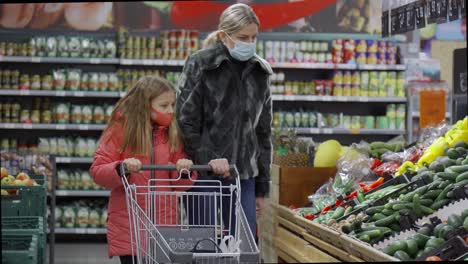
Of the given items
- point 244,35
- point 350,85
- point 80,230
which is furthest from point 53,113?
point 244,35

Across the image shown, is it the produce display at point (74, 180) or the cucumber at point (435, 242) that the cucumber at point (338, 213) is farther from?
the produce display at point (74, 180)

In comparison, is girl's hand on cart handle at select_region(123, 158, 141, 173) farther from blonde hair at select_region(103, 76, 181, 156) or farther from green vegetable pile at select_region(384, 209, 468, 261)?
green vegetable pile at select_region(384, 209, 468, 261)

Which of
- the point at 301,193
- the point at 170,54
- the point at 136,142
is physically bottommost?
the point at 301,193

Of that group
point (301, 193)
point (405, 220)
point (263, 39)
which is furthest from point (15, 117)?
point (405, 220)

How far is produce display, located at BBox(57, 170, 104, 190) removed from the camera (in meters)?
8.89

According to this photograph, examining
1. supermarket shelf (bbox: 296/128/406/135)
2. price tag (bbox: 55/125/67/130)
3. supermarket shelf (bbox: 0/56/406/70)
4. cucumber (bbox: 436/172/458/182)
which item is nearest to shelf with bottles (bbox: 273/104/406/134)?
supermarket shelf (bbox: 296/128/406/135)

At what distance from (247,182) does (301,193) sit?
5.41ft

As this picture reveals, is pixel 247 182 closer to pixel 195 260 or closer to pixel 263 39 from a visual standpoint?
pixel 195 260

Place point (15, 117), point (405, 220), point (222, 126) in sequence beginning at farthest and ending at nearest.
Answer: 1. point (15, 117)
2. point (222, 126)
3. point (405, 220)

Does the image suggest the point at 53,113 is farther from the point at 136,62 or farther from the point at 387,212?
the point at 387,212

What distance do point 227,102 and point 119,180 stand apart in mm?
1009

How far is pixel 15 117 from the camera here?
29.1 ft

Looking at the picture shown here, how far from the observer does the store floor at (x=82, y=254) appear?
786 cm

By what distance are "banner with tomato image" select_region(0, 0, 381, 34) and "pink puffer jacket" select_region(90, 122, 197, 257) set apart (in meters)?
5.41
